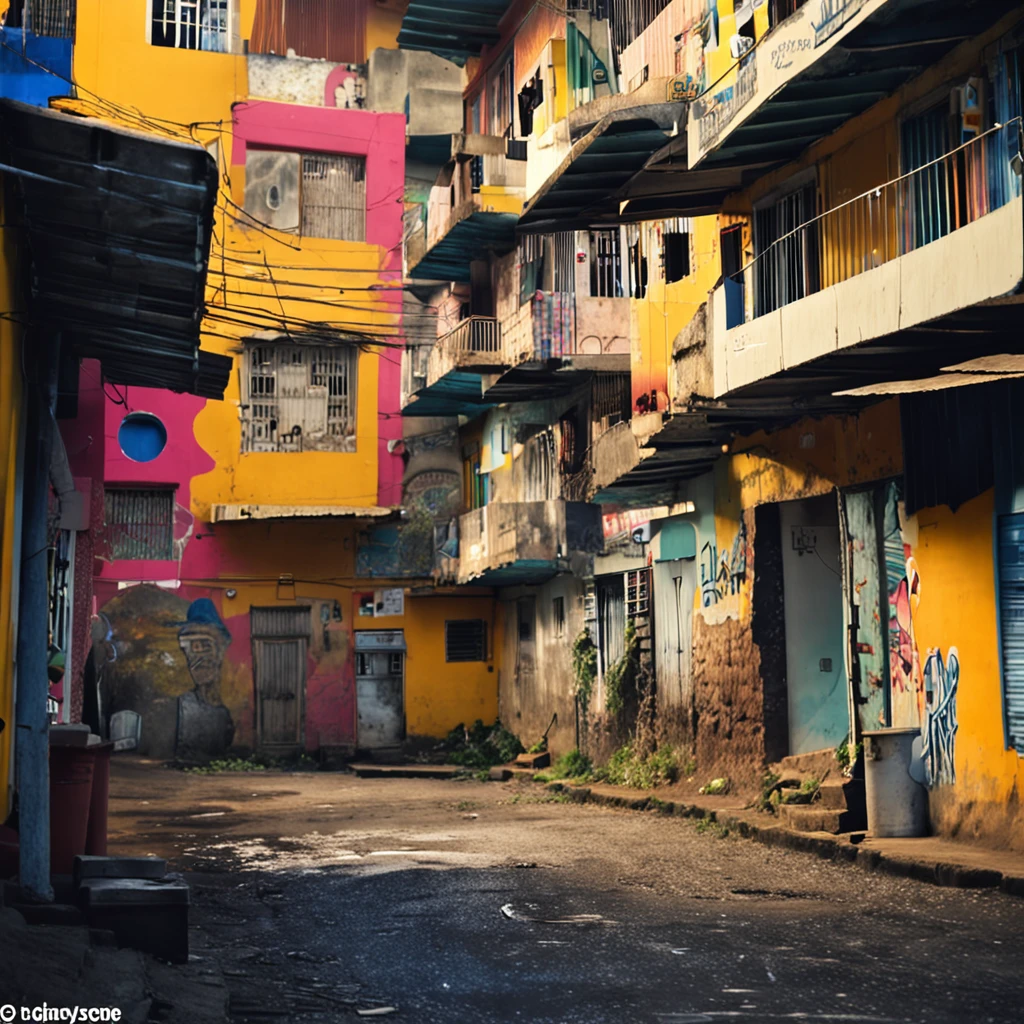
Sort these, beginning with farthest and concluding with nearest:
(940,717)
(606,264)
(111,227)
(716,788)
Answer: (606,264) < (716,788) < (940,717) < (111,227)

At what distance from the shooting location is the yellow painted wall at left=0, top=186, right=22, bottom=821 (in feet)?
27.9

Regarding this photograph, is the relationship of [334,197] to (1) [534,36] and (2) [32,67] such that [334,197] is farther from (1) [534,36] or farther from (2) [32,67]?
(2) [32,67]

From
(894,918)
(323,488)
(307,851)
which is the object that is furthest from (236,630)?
(894,918)

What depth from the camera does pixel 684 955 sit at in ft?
25.3

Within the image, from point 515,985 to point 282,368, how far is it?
2450 cm

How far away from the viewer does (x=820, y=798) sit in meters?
14.2

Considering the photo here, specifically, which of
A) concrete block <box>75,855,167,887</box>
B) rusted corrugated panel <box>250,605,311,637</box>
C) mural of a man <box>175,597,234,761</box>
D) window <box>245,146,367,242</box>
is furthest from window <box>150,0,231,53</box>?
concrete block <box>75,855,167,887</box>

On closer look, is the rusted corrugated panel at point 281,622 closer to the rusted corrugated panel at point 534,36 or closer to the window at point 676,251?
the rusted corrugated panel at point 534,36

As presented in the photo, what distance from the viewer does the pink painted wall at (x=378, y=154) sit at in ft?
100

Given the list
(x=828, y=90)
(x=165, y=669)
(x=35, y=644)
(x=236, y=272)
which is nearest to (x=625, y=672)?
(x=828, y=90)

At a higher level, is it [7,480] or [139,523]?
[139,523]

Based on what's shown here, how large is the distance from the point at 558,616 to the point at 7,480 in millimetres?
17170

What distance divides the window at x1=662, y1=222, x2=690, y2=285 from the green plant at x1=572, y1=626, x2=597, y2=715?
6.60 metres

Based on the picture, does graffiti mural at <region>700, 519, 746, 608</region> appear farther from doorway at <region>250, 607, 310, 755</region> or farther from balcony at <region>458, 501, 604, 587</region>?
doorway at <region>250, 607, 310, 755</region>
